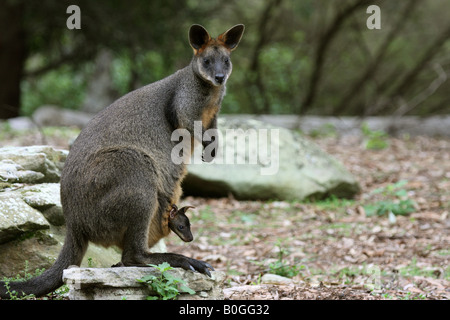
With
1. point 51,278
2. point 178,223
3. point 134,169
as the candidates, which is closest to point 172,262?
point 178,223

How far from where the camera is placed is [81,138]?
4660 millimetres

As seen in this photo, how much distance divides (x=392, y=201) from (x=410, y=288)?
11.1ft

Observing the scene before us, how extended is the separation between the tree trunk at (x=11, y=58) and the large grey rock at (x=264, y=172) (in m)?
8.44

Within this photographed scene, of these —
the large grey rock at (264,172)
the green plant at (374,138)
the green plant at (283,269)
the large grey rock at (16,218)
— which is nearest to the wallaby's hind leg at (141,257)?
the large grey rock at (16,218)

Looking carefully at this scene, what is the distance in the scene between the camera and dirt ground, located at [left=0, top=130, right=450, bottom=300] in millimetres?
5262

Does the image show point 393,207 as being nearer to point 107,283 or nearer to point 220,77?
point 220,77

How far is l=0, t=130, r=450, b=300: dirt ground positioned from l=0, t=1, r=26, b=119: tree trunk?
6430 mm

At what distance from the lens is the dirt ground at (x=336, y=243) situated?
17.2ft

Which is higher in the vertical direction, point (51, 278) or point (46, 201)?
point (46, 201)

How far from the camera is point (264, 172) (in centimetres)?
883

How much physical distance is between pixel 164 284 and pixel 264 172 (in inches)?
194

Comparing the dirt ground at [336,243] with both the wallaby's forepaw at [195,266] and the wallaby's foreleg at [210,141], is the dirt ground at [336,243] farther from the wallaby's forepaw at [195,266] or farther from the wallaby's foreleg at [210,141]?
the wallaby's foreleg at [210,141]

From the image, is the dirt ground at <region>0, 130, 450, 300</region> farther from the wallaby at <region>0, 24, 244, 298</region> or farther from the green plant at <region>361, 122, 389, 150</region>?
the green plant at <region>361, 122, 389, 150</region>

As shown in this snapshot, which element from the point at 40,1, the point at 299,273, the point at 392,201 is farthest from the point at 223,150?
the point at 40,1
